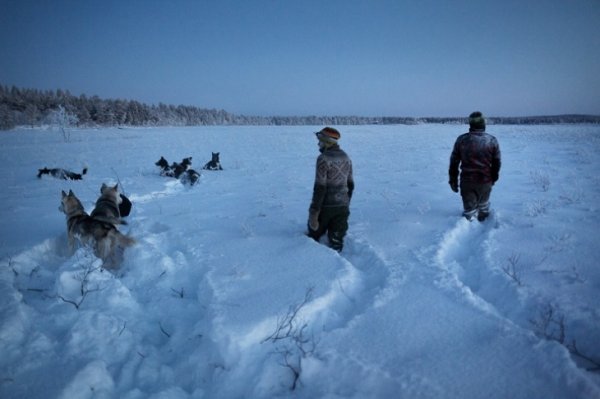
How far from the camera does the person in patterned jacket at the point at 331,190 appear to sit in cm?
421

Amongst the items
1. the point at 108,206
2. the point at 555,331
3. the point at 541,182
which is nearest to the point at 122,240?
the point at 108,206

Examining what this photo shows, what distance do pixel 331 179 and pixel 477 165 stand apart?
9.04 feet

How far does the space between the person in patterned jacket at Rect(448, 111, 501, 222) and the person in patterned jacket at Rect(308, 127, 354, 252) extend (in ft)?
7.53

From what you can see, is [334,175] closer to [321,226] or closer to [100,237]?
[321,226]

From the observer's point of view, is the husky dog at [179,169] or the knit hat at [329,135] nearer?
the knit hat at [329,135]

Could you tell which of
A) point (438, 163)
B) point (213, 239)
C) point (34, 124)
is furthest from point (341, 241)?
point (34, 124)

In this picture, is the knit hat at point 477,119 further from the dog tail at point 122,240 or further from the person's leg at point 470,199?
the dog tail at point 122,240

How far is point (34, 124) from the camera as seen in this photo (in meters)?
55.5

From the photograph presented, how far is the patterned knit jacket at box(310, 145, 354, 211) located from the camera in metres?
4.20

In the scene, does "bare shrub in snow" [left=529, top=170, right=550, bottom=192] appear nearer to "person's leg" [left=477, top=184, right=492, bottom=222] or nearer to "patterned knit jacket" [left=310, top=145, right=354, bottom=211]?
"person's leg" [left=477, top=184, right=492, bottom=222]

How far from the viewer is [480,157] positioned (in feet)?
16.4

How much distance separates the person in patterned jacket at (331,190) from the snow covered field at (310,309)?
0.35m

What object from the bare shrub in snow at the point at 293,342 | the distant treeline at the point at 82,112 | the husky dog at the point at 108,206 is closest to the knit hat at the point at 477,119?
the bare shrub in snow at the point at 293,342

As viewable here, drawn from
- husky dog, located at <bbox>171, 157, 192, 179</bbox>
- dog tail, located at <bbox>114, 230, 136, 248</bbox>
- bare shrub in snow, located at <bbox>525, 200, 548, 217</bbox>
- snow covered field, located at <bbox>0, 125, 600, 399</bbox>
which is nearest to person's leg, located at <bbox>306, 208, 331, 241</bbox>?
snow covered field, located at <bbox>0, 125, 600, 399</bbox>
